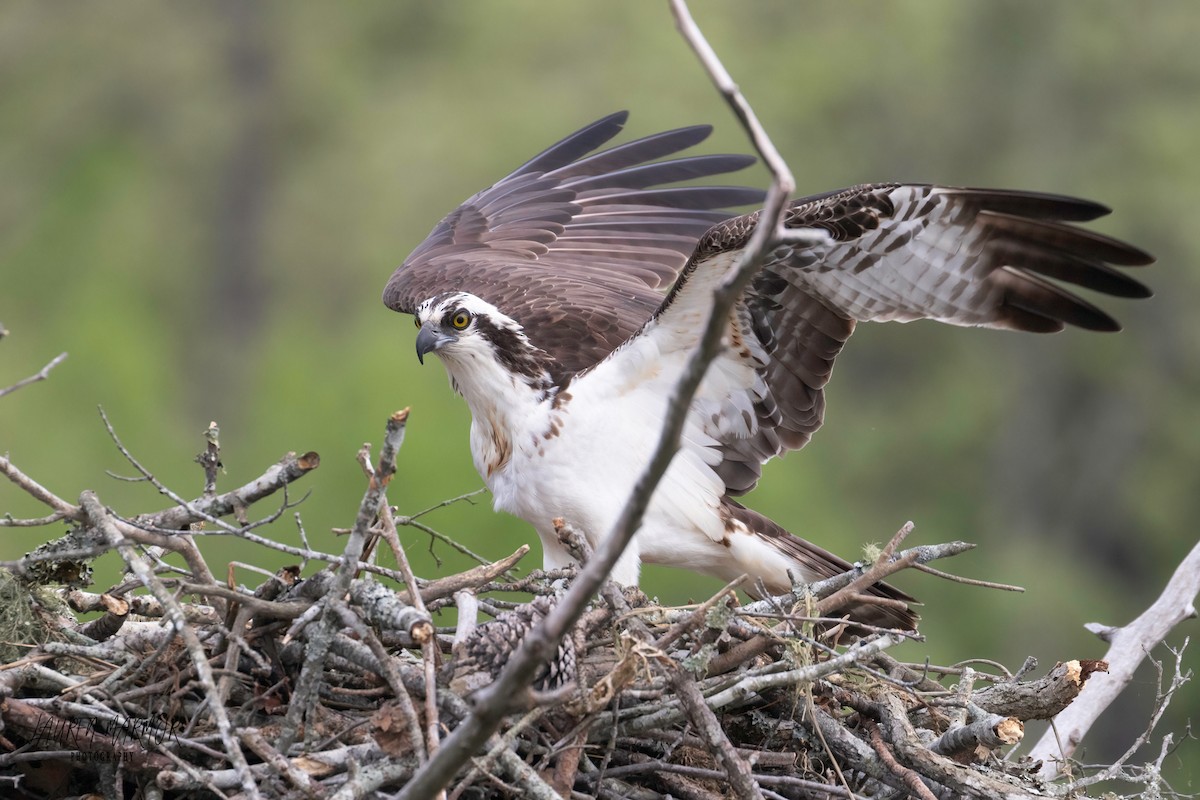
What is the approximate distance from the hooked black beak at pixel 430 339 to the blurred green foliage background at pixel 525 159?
36.6 feet

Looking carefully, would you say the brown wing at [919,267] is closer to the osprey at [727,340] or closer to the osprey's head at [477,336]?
the osprey at [727,340]

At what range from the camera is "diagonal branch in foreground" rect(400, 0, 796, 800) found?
2467 millimetres

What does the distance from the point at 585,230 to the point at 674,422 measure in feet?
14.8

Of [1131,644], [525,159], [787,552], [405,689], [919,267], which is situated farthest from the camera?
[525,159]

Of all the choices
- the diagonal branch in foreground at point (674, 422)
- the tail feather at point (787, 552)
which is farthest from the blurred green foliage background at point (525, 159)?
the diagonal branch in foreground at point (674, 422)

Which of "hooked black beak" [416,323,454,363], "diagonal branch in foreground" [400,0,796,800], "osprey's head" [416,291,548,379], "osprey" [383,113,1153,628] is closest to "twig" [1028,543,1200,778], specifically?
"osprey" [383,113,1153,628]

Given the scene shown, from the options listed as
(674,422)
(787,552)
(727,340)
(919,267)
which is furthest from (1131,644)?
(674,422)

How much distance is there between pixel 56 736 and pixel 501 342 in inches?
79.7

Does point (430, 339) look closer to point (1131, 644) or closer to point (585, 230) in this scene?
point (585, 230)

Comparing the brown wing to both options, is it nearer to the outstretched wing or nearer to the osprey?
the osprey

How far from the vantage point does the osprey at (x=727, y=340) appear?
15.8 ft

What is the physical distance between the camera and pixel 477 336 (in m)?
5.39

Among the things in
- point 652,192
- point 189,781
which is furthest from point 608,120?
point 189,781

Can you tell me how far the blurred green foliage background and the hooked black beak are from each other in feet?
36.6
